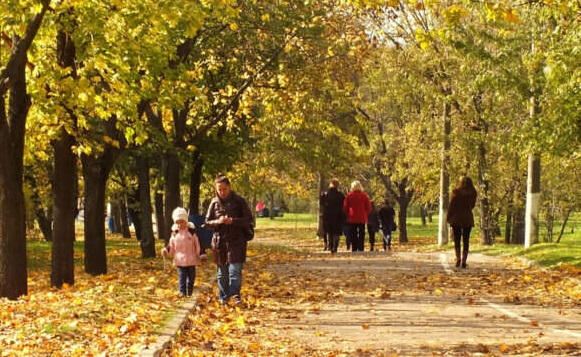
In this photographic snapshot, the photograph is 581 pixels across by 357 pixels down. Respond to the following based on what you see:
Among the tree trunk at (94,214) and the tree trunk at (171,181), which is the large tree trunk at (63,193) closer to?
the tree trunk at (94,214)

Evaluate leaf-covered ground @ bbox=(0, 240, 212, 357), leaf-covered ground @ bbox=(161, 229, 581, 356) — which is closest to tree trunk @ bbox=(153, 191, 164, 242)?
leaf-covered ground @ bbox=(161, 229, 581, 356)

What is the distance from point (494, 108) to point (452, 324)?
69.1 feet

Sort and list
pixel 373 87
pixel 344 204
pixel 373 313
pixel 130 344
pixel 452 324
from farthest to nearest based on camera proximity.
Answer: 1. pixel 373 87
2. pixel 344 204
3. pixel 373 313
4. pixel 452 324
5. pixel 130 344

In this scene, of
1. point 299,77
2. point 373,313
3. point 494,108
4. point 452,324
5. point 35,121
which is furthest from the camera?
point 494,108

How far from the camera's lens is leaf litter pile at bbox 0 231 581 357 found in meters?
9.31


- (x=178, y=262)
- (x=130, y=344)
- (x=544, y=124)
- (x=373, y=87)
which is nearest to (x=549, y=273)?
(x=544, y=124)

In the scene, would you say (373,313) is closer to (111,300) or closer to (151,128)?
(111,300)

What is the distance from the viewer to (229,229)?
13328 mm

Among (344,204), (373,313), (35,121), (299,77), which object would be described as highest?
(299,77)

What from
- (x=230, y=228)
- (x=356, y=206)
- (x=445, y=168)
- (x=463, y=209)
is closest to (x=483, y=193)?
(x=445, y=168)

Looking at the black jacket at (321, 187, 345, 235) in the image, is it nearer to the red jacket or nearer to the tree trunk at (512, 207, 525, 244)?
the red jacket

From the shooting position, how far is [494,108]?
1234 inches

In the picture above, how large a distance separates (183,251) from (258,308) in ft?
5.01

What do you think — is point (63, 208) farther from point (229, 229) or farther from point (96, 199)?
point (229, 229)
